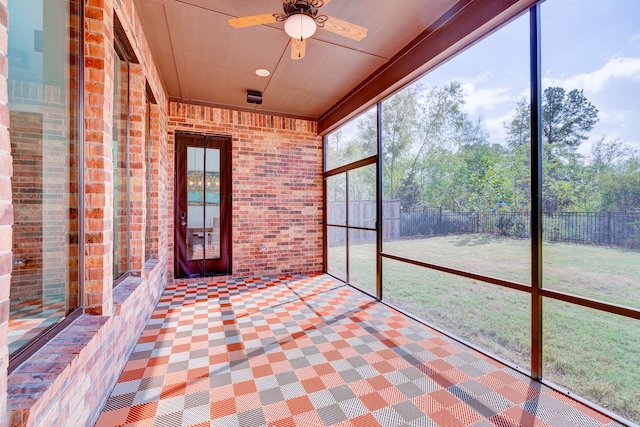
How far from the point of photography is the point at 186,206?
4.63 metres

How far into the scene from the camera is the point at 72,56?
1.62 metres

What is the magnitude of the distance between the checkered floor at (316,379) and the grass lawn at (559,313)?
12.3 inches

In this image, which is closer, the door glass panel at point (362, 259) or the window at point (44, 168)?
the window at point (44, 168)

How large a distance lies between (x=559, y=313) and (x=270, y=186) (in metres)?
4.23

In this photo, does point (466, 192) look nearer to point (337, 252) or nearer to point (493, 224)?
point (493, 224)

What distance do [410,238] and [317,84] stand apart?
2.47 metres

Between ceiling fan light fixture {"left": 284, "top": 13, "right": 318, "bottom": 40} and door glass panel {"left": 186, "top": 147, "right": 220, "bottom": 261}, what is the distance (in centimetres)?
306

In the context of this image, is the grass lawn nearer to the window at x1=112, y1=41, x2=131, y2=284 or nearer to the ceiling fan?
the ceiling fan

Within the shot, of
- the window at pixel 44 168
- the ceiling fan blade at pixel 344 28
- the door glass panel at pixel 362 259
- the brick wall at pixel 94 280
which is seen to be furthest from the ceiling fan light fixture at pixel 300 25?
the door glass panel at pixel 362 259

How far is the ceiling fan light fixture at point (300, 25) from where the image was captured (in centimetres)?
212

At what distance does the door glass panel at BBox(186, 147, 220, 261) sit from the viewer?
4.67m

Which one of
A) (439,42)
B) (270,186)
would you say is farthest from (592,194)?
(270,186)

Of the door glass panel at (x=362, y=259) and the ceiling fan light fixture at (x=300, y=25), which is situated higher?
the ceiling fan light fixture at (x=300, y=25)

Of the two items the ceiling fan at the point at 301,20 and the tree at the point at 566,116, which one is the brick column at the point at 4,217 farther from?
the tree at the point at 566,116
